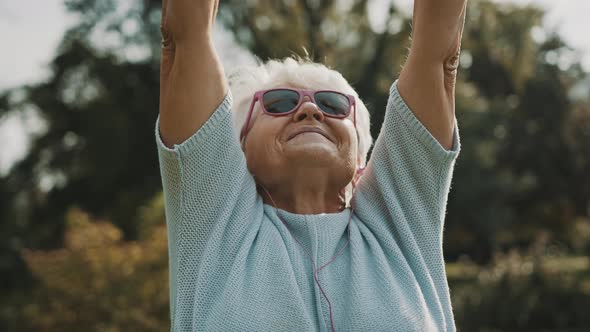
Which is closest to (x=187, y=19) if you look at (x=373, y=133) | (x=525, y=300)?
(x=525, y=300)

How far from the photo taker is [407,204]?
1902 millimetres

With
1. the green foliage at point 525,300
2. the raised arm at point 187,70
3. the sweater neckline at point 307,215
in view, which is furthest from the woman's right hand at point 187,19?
the green foliage at point 525,300

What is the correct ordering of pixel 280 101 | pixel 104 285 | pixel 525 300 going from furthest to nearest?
pixel 525 300 < pixel 104 285 < pixel 280 101

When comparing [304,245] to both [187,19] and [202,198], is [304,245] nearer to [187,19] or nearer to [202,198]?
[202,198]

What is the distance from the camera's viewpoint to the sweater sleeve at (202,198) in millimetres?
1741

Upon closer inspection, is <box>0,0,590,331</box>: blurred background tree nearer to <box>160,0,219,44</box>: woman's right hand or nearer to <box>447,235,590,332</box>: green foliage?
<box>447,235,590,332</box>: green foliage

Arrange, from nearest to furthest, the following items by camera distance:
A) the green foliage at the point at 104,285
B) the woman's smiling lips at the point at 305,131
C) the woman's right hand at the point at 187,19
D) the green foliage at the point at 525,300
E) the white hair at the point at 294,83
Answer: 1. the woman's right hand at the point at 187,19
2. the woman's smiling lips at the point at 305,131
3. the white hair at the point at 294,83
4. the green foliage at the point at 104,285
5. the green foliage at the point at 525,300

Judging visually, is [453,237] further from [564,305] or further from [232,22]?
[564,305]

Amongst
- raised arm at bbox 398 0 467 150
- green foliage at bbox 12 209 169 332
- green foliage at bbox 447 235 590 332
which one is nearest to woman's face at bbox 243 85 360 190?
raised arm at bbox 398 0 467 150

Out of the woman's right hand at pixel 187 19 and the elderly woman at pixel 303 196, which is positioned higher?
the woman's right hand at pixel 187 19

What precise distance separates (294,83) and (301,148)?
0.27m

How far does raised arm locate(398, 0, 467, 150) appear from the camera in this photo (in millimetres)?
1785

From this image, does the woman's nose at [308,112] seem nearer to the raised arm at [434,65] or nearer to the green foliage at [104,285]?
the raised arm at [434,65]

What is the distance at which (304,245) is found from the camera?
1.88 metres
